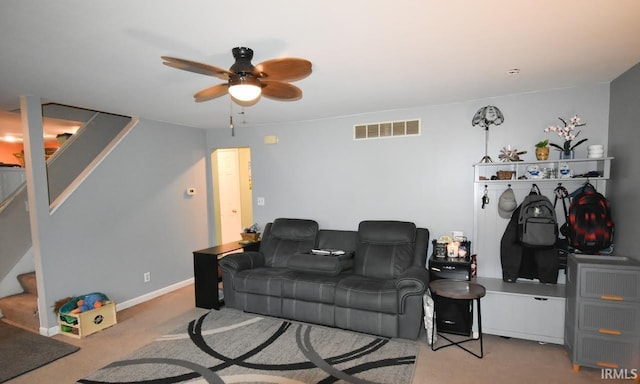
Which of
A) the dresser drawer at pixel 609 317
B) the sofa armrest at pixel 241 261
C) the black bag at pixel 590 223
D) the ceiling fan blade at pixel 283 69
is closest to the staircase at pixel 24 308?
the sofa armrest at pixel 241 261

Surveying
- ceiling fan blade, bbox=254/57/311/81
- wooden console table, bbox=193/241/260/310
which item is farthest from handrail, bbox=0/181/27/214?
ceiling fan blade, bbox=254/57/311/81

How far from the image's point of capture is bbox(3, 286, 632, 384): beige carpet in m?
2.47

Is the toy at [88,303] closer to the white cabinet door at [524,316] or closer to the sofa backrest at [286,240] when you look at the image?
the sofa backrest at [286,240]

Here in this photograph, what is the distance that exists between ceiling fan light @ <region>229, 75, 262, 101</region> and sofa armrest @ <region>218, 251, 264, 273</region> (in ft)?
7.62

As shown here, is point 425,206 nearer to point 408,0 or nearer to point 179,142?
point 408,0

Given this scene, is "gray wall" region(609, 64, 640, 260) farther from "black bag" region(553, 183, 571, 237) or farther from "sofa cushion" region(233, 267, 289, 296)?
"sofa cushion" region(233, 267, 289, 296)

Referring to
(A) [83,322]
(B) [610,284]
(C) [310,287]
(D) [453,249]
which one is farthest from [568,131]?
(A) [83,322]

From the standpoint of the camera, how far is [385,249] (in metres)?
3.67

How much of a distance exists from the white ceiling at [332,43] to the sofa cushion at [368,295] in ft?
6.18

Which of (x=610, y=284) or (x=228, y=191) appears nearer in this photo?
(x=610, y=284)

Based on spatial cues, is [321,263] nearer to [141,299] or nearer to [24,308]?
[141,299]

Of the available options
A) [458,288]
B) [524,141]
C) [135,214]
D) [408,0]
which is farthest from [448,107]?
[135,214]

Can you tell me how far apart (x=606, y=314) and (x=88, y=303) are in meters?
4.68

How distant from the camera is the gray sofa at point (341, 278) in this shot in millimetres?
3033
